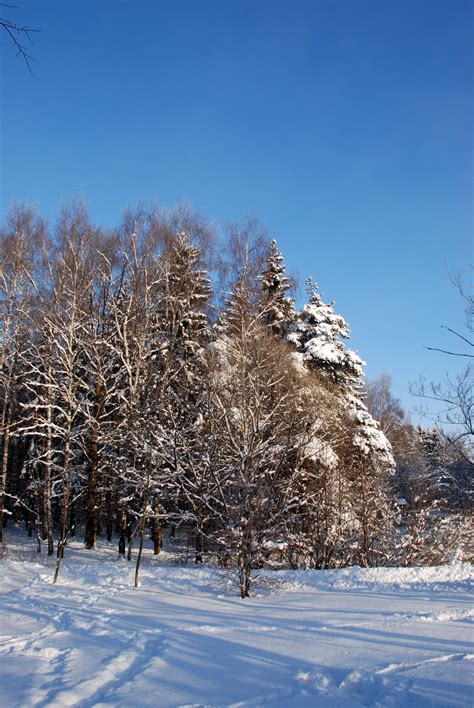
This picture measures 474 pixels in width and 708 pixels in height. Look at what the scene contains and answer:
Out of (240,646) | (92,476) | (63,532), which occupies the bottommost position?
(240,646)

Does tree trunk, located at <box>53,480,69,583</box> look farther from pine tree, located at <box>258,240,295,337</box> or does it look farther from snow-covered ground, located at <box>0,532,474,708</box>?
pine tree, located at <box>258,240,295,337</box>

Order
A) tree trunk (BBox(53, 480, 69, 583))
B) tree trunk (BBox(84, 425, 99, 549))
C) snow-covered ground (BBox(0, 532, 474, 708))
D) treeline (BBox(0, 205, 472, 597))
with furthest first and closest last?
tree trunk (BBox(84, 425, 99, 549)) → treeline (BBox(0, 205, 472, 597)) → tree trunk (BBox(53, 480, 69, 583)) → snow-covered ground (BBox(0, 532, 474, 708))

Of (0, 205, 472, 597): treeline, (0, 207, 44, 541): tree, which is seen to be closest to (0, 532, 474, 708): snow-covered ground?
(0, 205, 472, 597): treeline

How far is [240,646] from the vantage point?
583cm

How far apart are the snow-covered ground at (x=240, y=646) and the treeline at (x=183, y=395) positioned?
3.06 m

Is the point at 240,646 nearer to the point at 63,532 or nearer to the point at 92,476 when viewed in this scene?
the point at 63,532

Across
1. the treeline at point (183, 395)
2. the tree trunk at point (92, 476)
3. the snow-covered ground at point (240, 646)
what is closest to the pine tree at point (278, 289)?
the treeline at point (183, 395)

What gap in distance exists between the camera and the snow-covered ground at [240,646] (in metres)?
4.29

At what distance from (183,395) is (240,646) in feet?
46.5

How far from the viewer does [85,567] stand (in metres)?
14.8

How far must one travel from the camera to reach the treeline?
1559 centimetres

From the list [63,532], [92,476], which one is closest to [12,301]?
[92,476]

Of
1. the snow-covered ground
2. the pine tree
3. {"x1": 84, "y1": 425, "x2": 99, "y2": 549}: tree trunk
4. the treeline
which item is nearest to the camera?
the snow-covered ground

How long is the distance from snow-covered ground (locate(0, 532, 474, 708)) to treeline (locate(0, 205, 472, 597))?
306 centimetres
